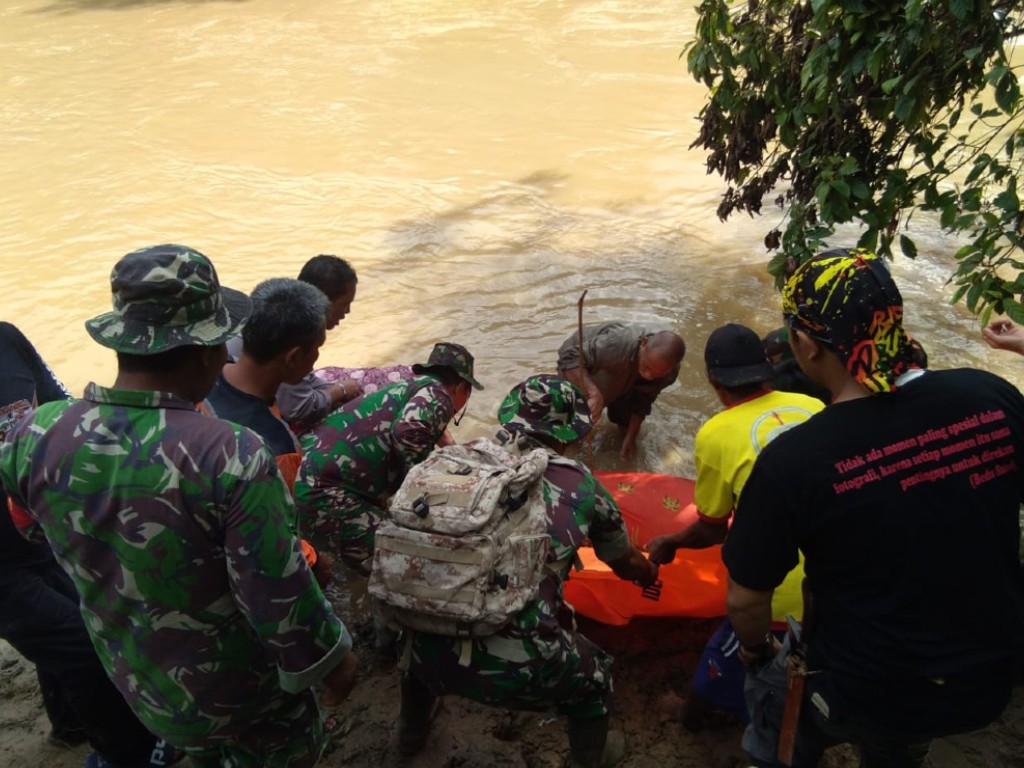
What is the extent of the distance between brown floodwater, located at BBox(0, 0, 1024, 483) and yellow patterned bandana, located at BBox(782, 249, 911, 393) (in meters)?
3.36

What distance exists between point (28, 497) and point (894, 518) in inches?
78.5

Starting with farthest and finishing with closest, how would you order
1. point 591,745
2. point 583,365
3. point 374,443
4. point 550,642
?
1. point 583,365
2. point 374,443
3. point 591,745
4. point 550,642

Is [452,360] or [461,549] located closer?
[461,549]

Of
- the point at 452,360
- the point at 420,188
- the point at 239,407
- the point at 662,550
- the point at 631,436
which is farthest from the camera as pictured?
the point at 420,188

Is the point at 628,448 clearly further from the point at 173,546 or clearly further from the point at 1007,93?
the point at 173,546

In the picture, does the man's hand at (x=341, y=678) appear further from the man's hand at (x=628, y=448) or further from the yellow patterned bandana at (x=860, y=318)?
the man's hand at (x=628, y=448)

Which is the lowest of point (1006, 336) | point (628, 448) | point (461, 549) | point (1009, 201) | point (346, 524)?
point (628, 448)

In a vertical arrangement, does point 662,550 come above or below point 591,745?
above

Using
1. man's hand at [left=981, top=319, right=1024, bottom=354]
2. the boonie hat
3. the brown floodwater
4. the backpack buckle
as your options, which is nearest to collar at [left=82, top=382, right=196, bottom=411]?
the backpack buckle

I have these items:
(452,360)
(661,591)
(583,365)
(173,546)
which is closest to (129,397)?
(173,546)

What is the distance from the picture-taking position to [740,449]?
262 cm

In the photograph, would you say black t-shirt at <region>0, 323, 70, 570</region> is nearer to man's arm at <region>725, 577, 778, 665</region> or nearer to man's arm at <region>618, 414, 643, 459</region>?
man's arm at <region>725, 577, 778, 665</region>

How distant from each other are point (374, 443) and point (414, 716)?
1101 mm

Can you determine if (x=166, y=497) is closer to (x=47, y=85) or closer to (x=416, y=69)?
(x=416, y=69)
